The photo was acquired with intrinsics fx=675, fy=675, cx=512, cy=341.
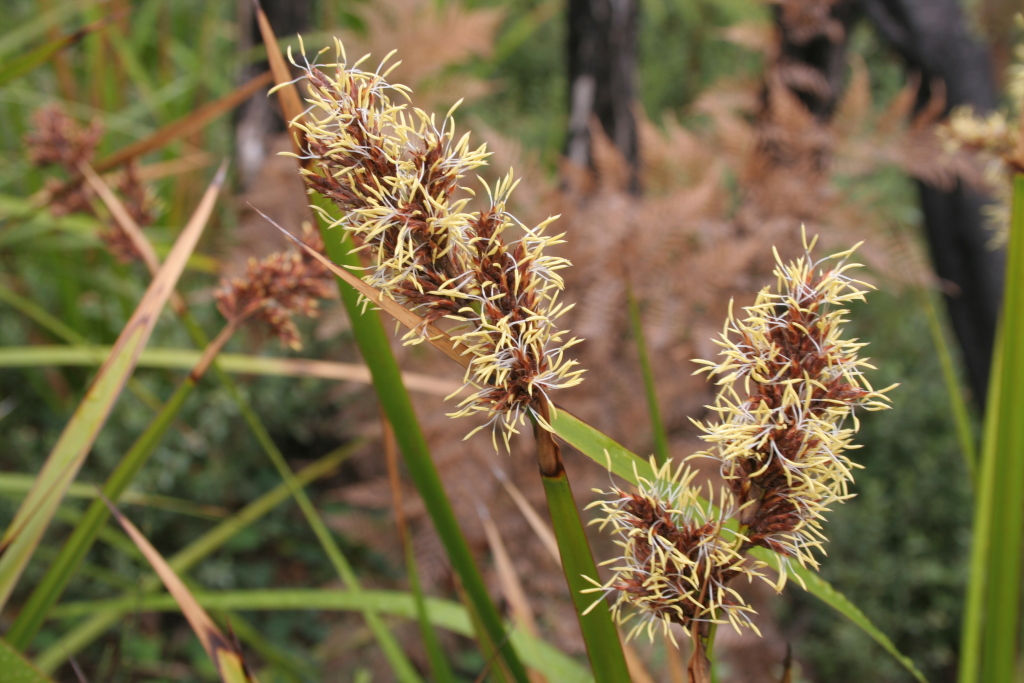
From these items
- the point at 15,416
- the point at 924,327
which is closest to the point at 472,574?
the point at 15,416

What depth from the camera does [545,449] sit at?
0.37 metres

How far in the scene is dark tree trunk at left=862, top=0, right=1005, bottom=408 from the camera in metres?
1.83

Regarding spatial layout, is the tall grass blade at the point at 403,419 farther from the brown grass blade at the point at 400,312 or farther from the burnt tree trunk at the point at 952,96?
the burnt tree trunk at the point at 952,96

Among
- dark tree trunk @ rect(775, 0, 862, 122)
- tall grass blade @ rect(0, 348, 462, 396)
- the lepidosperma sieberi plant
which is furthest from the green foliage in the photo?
the lepidosperma sieberi plant

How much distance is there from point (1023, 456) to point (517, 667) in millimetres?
443

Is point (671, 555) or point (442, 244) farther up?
Result: point (442, 244)

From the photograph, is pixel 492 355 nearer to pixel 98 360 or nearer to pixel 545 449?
pixel 545 449

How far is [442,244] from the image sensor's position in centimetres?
36

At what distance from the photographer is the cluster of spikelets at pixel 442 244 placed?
0.35m

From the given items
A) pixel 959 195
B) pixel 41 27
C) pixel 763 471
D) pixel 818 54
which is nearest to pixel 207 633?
pixel 763 471

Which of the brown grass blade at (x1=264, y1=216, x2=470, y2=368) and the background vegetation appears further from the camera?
the background vegetation

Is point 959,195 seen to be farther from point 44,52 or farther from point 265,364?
point 44,52

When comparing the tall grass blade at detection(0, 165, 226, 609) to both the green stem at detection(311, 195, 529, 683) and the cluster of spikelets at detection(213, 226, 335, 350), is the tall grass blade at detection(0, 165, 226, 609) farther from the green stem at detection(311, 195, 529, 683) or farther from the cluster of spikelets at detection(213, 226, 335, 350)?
the green stem at detection(311, 195, 529, 683)

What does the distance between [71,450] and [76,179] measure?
1.29 feet
